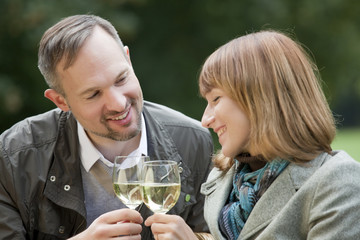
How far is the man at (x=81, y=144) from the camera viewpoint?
3.22 metres

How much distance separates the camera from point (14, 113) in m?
10.3

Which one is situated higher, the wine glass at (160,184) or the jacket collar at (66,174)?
the wine glass at (160,184)

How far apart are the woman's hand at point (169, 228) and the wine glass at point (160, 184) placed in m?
0.06

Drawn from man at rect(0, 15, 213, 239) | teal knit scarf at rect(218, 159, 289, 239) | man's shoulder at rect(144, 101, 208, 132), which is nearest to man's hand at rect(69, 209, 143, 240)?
teal knit scarf at rect(218, 159, 289, 239)

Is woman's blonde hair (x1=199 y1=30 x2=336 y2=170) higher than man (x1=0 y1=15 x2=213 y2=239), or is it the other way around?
woman's blonde hair (x1=199 y1=30 x2=336 y2=170)

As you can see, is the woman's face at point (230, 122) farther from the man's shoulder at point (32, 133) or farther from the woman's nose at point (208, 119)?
the man's shoulder at point (32, 133)

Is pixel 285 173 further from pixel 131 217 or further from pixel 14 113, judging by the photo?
pixel 14 113

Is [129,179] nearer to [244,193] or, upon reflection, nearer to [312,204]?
[244,193]

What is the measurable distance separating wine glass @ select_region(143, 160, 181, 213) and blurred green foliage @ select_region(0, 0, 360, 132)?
23.5 ft

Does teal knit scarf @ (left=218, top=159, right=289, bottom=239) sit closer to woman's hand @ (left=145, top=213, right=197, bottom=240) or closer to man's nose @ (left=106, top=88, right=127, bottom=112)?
woman's hand @ (left=145, top=213, right=197, bottom=240)

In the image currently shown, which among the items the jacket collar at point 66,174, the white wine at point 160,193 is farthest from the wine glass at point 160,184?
the jacket collar at point 66,174

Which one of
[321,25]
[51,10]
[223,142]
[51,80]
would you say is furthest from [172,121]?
[321,25]

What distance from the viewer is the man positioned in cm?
322

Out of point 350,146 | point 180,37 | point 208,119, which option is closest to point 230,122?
point 208,119
